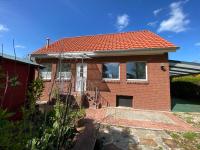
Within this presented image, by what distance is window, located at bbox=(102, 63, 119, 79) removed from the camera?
12305 mm

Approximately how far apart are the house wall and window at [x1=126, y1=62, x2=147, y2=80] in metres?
0.33

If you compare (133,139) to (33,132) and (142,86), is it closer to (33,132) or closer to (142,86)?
(33,132)

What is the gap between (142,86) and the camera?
37.4ft

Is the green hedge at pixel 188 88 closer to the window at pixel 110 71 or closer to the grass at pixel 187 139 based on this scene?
the window at pixel 110 71

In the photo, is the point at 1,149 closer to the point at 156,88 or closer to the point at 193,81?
the point at 156,88

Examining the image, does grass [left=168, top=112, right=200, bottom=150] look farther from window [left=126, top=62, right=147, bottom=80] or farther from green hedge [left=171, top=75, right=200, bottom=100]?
green hedge [left=171, top=75, right=200, bottom=100]

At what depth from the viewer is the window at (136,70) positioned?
1167 centimetres

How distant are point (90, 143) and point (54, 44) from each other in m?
15.4

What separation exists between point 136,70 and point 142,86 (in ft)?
4.40

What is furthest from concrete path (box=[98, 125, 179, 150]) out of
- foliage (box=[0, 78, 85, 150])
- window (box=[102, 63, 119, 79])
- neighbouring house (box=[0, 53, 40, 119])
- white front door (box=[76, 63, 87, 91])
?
white front door (box=[76, 63, 87, 91])

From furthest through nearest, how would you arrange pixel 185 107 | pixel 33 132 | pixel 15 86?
pixel 185 107, pixel 15 86, pixel 33 132

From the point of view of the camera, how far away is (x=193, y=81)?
1560cm

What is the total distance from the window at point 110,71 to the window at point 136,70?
0.89 m

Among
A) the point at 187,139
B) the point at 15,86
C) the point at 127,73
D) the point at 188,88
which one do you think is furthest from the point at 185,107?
the point at 15,86
